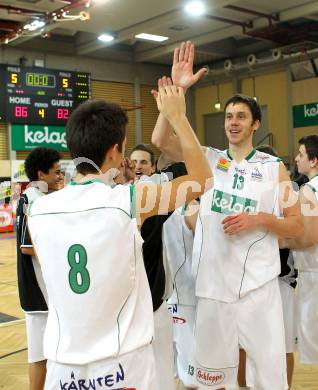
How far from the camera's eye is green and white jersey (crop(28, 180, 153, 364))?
1773mm

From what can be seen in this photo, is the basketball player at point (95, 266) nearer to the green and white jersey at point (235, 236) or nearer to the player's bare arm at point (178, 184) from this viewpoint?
the player's bare arm at point (178, 184)

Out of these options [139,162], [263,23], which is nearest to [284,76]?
[263,23]

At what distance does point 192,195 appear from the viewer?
1.96 m

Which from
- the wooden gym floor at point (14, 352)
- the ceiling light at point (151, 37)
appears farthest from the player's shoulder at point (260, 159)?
the ceiling light at point (151, 37)

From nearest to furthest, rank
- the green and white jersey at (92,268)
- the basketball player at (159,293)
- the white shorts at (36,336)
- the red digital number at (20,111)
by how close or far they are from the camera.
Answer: the green and white jersey at (92,268), the basketball player at (159,293), the white shorts at (36,336), the red digital number at (20,111)

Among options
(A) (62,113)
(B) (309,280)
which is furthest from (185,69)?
(A) (62,113)

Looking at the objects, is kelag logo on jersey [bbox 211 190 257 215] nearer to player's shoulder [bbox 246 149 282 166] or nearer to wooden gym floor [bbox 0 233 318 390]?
player's shoulder [bbox 246 149 282 166]

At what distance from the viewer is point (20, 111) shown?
14.3 metres

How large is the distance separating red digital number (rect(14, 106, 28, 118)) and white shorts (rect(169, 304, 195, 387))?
12.0 meters

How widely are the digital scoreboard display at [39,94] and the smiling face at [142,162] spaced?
37.6 feet

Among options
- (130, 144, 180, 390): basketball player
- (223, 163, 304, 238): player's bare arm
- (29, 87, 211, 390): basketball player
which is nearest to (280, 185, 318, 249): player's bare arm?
(223, 163, 304, 238): player's bare arm

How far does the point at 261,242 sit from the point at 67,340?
1392 mm

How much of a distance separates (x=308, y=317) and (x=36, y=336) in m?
1.89

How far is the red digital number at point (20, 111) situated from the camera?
14.3 metres
